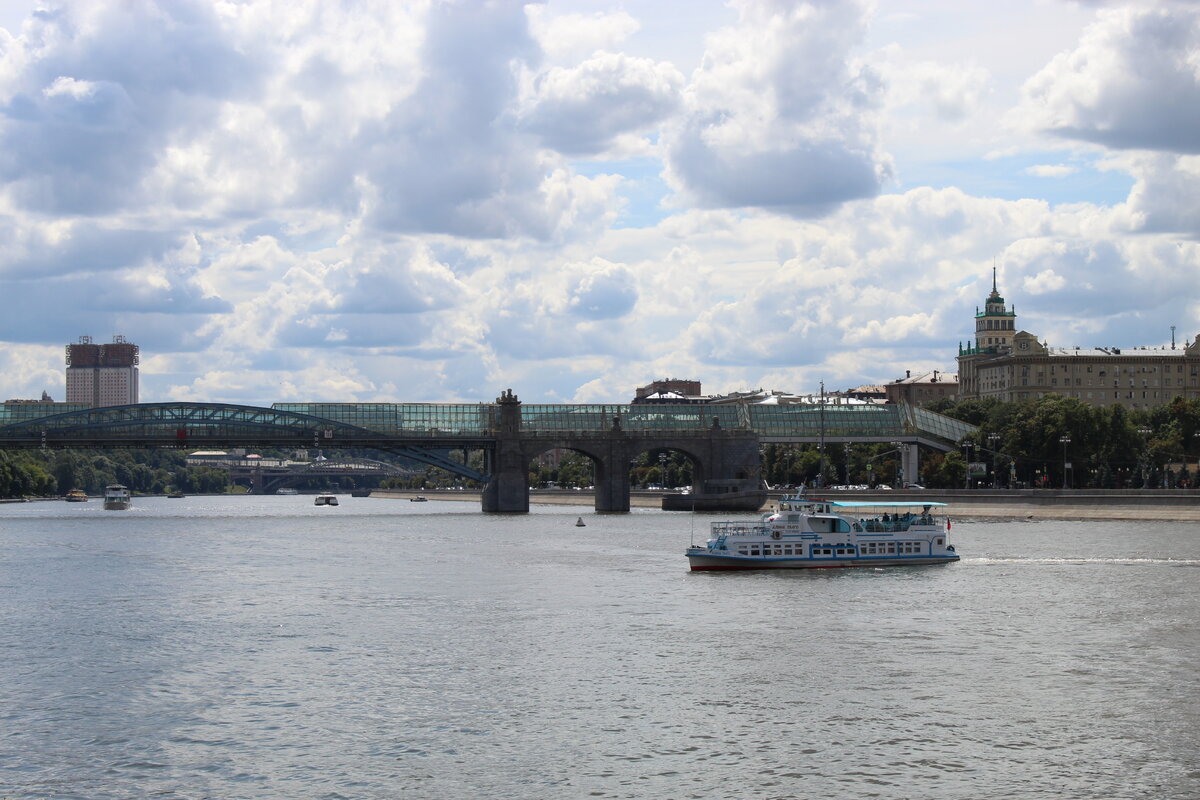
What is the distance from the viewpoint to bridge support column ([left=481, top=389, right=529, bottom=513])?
503 ft

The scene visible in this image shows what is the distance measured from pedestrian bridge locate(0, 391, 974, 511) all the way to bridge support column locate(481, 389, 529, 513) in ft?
0.31

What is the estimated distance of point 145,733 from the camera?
37469mm

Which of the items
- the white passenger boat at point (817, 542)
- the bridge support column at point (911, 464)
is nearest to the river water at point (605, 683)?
the white passenger boat at point (817, 542)

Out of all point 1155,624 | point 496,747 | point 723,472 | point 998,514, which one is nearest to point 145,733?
point 496,747

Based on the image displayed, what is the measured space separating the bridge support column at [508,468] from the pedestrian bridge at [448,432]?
3.8 inches

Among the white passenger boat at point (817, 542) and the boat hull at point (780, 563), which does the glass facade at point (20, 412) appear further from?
the boat hull at point (780, 563)

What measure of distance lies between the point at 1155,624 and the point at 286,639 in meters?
28.8

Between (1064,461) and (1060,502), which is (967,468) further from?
(1060,502)

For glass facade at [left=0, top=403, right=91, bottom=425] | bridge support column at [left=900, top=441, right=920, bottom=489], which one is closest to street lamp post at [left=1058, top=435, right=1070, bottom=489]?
bridge support column at [left=900, top=441, right=920, bottom=489]

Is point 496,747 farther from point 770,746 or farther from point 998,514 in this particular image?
point 998,514

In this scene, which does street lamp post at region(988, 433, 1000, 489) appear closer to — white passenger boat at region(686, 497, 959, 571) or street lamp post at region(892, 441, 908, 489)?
street lamp post at region(892, 441, 908, 489)

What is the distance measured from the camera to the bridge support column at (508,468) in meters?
153

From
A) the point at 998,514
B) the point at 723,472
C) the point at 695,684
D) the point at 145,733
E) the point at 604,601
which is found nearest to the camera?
the point at 145,733

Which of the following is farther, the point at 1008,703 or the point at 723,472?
the point at 723,472
